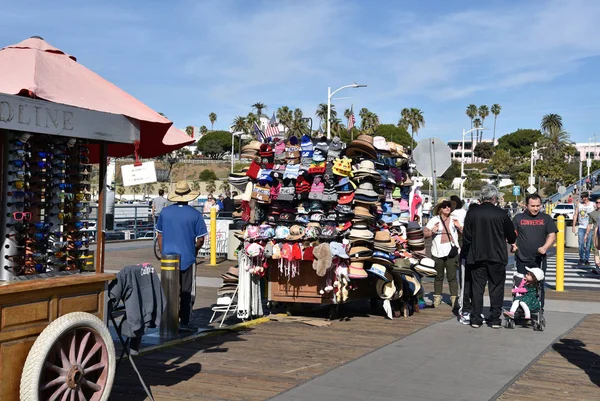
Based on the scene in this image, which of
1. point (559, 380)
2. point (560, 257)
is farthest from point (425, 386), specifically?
point (560, 257)

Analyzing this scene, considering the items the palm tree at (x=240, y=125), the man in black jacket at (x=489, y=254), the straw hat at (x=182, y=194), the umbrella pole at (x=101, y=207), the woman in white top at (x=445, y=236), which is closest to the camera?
the umbrella pole at (x=101, y=207)

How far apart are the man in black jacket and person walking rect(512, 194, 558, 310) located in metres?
0.15

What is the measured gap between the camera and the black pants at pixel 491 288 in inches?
405

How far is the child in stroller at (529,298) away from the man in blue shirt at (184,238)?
437 centimetres

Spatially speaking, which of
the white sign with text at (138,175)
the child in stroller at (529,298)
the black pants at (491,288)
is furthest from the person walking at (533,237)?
the white sign with text at (138,175)

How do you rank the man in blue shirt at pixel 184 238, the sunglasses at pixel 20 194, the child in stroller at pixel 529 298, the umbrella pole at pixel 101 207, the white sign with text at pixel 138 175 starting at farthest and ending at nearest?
the white sign with text at pixel 138 175 < the child in stroller at pixel 529 298 < the man in blue shirt at pixel 184 238 < the umbrella pole at pixel 101 207 < the sunglasses at pixel 20 194

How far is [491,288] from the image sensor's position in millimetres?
10336

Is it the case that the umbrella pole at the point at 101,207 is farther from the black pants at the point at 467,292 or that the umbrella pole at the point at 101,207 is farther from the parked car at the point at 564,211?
the parked car at the point at 564,211

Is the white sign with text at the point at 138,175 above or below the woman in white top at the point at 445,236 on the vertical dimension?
above

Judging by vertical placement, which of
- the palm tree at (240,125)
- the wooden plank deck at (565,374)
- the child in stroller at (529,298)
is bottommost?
the wooden plank deck at (565,374)

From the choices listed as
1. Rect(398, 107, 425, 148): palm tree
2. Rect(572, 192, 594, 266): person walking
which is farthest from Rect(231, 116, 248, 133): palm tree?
Rect(572, 192, 594, 266): person walking

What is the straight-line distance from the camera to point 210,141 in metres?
171

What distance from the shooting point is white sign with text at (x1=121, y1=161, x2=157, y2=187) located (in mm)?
13617

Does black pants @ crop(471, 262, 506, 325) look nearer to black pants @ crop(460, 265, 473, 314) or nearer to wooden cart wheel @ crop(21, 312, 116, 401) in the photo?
black pants @ crop(460, 265, 473, 314)
